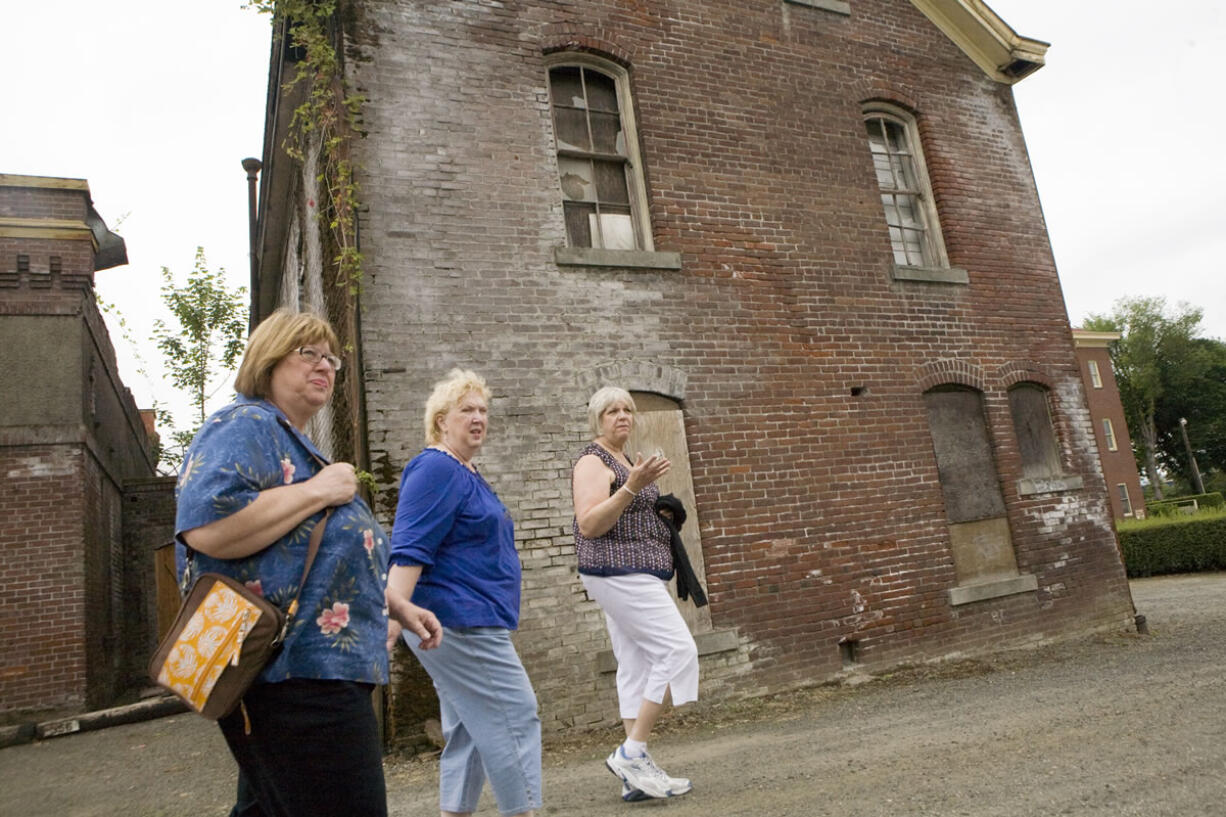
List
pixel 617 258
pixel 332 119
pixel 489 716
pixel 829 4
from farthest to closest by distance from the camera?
pixel 829 4 < pixel 617 258 < pixel 332 119 < pixel 489 716

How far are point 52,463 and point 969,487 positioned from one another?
10.9 metres

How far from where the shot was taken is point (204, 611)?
1.75 meters

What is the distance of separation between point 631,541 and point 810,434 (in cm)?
442

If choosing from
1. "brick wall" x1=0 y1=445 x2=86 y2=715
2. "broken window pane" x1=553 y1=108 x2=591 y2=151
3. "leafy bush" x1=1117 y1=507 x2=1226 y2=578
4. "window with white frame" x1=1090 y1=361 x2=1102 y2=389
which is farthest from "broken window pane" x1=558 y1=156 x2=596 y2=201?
"window with white frame" x1=1090 y1=361 x2=1102 y2=389

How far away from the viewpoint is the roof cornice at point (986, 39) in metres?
10.3

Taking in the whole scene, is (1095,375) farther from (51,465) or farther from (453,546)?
(453,546)

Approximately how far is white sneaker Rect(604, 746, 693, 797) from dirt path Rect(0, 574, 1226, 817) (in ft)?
0.26

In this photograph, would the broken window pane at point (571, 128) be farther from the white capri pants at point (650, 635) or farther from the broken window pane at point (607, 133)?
the white capri pants at point (650, 635)

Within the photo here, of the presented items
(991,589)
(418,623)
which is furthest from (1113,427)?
(418,623)

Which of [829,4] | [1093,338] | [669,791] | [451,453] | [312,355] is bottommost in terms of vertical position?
[669,791]

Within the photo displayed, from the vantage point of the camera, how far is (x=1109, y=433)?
147 ft

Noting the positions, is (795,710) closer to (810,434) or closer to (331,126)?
(810,434)

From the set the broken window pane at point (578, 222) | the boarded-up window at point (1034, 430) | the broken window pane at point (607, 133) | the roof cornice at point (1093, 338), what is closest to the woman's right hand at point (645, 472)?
the broken window pane at point (578, 222)

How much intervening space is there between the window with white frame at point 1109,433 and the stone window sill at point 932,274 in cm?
4153
